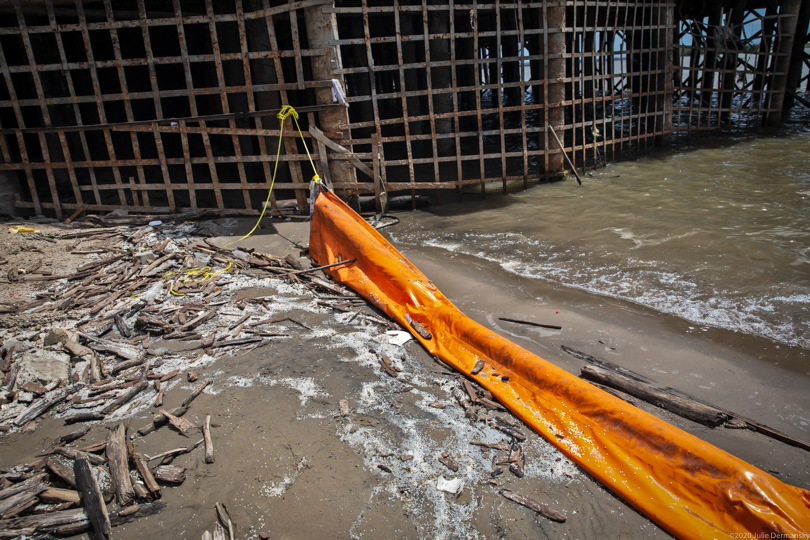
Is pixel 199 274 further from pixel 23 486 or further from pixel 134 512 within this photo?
pixel 134 512

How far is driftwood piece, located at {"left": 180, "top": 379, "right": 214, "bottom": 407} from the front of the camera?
3598mm

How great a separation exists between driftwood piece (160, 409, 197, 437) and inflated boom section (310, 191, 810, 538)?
2.04m

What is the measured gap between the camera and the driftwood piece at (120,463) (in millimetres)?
2824

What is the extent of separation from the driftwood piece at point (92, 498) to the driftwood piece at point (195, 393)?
747 millimetres

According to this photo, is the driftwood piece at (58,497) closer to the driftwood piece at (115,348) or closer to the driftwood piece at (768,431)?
the driftwood piece at (115,348)

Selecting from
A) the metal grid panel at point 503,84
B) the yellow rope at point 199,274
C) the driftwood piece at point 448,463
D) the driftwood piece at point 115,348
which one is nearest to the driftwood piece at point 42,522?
the driftwood piece at point 115,348

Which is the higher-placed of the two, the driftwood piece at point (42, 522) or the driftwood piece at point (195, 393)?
the driftwood piece at point (195, 393)

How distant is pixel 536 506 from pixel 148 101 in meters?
17.3

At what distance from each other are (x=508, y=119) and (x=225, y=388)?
1891 centimetres

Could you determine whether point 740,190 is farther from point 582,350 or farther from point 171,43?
point 171,43

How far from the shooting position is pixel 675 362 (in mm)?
4316

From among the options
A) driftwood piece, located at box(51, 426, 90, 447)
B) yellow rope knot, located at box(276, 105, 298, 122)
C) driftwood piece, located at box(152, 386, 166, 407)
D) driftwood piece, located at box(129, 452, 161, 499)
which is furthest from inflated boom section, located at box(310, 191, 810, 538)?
yellow rope knot, located at box(276, 105, 298, 122)

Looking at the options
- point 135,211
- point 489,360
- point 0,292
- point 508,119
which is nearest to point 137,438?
point 489,360

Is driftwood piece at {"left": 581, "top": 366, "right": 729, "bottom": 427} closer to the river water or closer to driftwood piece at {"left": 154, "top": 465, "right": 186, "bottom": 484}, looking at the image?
the river water
